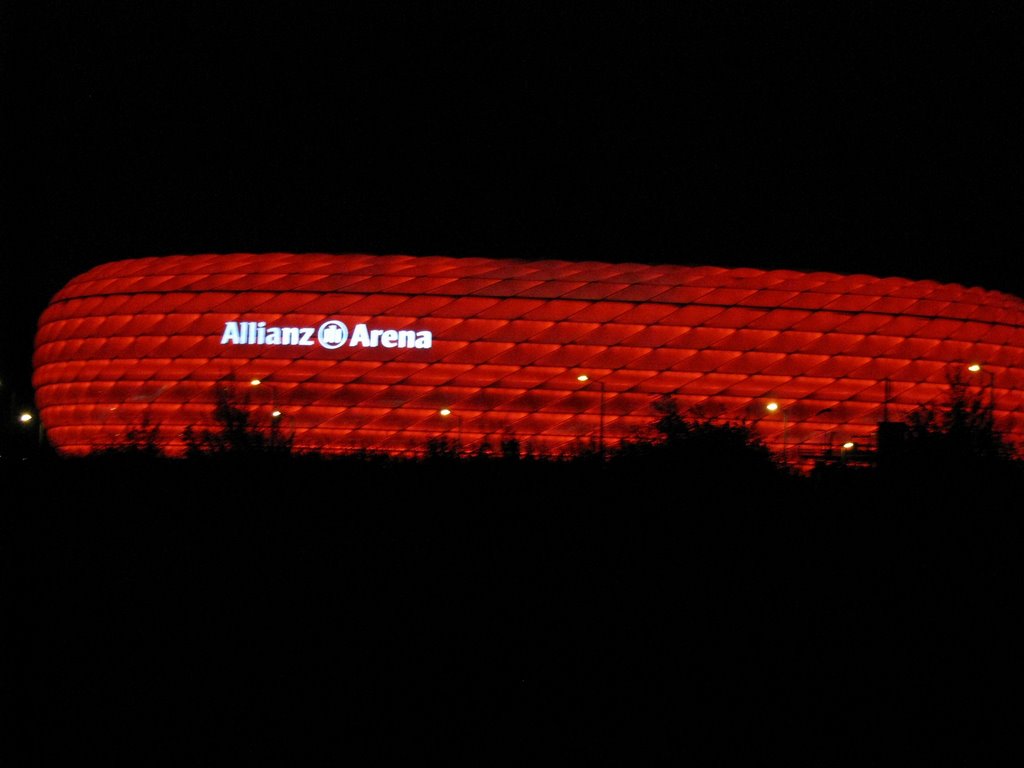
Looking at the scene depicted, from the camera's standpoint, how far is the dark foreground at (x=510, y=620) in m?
8.68

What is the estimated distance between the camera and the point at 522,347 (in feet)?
146

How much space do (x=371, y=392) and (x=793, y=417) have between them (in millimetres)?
15101

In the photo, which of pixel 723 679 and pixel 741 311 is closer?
pixel 723 679

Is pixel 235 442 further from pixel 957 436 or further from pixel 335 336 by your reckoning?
pixel 335 336

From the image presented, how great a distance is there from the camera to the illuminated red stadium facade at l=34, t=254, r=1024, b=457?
44500mm

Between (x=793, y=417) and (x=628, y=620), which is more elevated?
(x=793, y=417)

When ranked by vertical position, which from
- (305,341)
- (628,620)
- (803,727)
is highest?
(305,341)

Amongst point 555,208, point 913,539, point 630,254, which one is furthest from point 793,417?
point 913,539

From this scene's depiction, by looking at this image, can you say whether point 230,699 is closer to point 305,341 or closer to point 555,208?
point 305,341

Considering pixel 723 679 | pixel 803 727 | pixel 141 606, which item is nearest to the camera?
pixel 803 727

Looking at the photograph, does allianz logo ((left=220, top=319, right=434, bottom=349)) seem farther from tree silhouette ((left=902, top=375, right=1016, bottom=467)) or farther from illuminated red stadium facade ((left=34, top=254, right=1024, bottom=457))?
tree silhouette ((left=902, top=375, right=1016, bottom=467))

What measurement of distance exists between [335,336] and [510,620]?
34.3 m

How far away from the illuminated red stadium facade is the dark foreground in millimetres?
27974

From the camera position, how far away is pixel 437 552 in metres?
13.3
